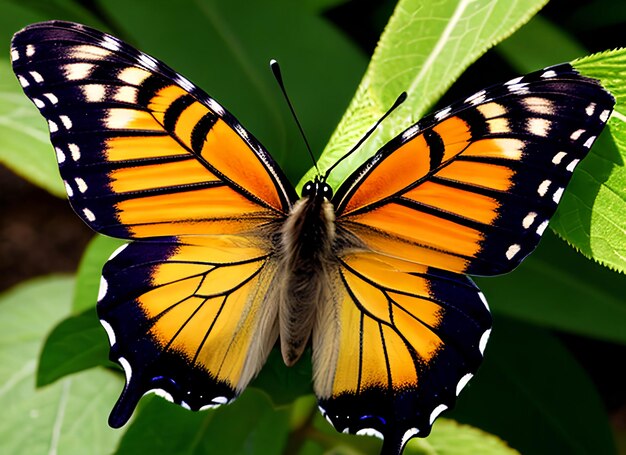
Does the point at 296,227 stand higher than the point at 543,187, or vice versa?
the point at 543,187

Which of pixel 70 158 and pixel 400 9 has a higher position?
pixel 400 9

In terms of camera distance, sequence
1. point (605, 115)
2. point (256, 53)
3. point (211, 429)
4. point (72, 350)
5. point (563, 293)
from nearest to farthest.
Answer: point (605, 115) < point (72, 350) < point (211, 429) < point (563, 293) < point (256, 53)

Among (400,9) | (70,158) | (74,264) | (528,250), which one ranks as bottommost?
(74,264)

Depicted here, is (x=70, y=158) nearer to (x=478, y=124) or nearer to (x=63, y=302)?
(x=478, y=124)

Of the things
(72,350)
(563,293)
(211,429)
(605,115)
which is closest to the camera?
(605,115)

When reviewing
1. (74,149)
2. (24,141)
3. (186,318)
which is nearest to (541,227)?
(186,318)

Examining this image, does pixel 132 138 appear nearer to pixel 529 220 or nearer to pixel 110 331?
pixel 110 331

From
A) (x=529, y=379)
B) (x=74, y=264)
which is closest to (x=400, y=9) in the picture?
(x=529, y=379)
